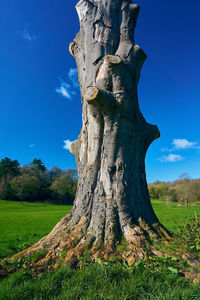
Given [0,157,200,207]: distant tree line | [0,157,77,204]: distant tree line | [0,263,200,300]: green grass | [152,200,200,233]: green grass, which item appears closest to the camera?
[0,263,200,300]: green grass

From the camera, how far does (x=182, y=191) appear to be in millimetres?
37125

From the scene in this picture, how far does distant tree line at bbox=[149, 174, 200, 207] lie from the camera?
36500 millimetres

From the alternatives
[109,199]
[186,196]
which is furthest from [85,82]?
[186,196]

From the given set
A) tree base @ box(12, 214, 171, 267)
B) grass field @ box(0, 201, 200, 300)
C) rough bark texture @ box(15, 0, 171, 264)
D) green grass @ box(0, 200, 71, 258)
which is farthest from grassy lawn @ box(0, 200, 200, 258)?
grass field @ box(0, 201, 200, 300)

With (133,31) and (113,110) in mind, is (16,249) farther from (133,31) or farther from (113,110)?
(133,31)

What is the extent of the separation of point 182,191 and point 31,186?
1648 inches

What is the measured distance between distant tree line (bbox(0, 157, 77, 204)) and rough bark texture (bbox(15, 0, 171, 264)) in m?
49.8

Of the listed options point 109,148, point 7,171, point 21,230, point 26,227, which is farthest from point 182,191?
point 7,171

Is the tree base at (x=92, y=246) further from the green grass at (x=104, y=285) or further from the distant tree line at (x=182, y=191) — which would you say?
the distant tree line at (x=182, y=191)

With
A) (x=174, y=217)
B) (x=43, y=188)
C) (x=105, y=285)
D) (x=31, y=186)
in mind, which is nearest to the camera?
(x=105, y=285)

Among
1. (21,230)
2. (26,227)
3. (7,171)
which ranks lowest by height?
(26,227)

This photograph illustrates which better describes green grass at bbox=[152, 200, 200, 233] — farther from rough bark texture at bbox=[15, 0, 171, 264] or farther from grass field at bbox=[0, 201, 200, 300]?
grass field at bbox=[0, 201, 200, 300]

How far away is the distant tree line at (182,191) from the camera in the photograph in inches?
1437

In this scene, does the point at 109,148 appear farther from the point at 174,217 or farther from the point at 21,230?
the point at 174,217
